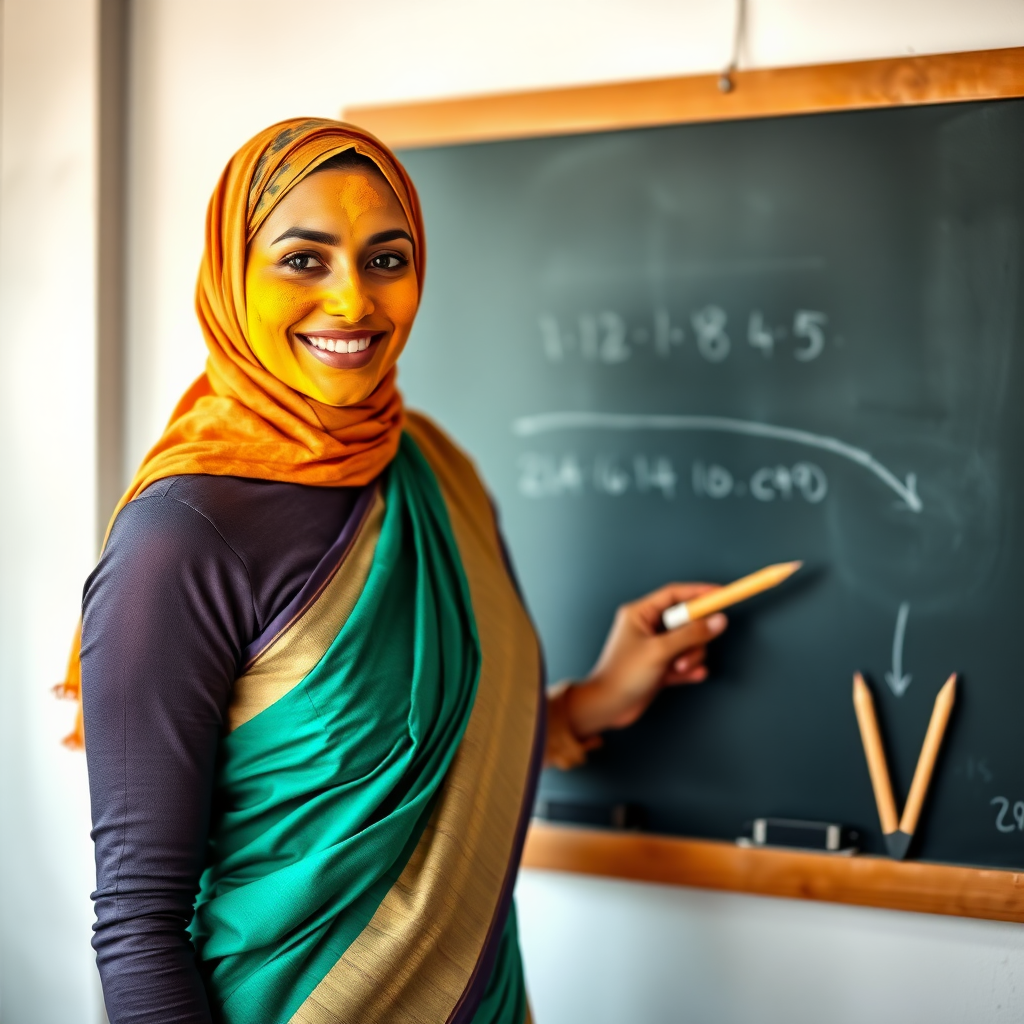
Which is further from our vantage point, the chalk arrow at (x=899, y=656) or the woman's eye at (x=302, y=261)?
the chalk arrow at (x=899, y=656)

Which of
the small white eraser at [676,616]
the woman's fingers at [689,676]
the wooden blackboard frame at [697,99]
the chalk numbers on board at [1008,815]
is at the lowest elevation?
the chalk numbers on board at [1008,815]


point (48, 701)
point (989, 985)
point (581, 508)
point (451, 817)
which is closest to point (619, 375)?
point (581, 508)

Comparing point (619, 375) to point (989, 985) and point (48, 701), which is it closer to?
point (989, 985)

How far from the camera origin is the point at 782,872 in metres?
1.55

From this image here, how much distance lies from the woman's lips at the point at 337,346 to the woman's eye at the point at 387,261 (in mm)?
78

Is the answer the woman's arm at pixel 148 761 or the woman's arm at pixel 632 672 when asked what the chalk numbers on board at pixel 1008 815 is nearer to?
the woman's arm at pixel 632 672

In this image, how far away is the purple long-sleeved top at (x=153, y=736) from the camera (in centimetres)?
101

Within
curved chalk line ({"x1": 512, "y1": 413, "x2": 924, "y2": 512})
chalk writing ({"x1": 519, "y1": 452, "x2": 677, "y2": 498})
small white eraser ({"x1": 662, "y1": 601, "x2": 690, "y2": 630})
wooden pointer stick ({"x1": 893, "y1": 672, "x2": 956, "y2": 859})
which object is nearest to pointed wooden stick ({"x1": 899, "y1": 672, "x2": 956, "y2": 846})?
wooden pointer stick ({"x1": 893, "y1": 672, "x2": 956, "y2": 859})

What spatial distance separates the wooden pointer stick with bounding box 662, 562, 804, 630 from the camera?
1485mm

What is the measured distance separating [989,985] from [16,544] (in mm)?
1733

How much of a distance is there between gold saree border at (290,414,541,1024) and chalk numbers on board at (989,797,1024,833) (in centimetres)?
66

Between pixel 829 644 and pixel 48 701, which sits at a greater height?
pixel 829 644

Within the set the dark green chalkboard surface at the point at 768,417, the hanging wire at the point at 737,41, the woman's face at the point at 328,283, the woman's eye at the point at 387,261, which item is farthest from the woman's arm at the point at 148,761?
the hanging wire at the point at 737,41

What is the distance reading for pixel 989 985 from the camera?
1491mm
